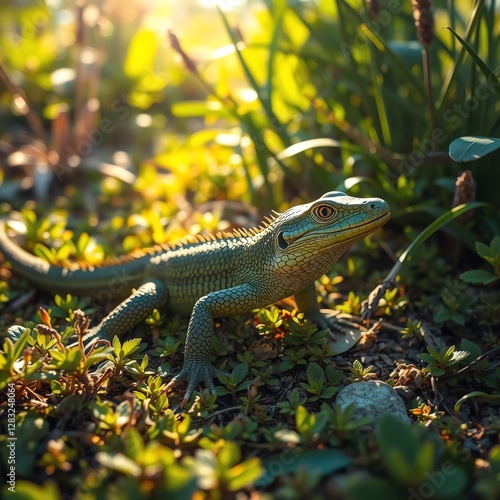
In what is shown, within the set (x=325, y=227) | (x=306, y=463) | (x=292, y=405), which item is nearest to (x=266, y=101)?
(x=325, y=227)

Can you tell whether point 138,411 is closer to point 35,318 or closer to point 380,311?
point 35,318

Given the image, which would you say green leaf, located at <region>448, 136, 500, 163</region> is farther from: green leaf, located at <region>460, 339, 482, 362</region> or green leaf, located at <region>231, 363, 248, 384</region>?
green leaf, located at <region>231, 363, 248, 384</region>

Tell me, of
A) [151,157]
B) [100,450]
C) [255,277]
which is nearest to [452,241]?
[255,277]

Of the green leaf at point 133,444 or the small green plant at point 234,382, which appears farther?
the small green plant at point 234,382

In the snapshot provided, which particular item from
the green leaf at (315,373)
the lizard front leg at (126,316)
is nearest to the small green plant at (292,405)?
the green leaf at (315,373)

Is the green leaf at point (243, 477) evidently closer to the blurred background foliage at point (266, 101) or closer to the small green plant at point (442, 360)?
the small green plant at point (442, 360)

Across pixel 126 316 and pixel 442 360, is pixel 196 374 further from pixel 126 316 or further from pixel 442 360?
pixel 442 360
